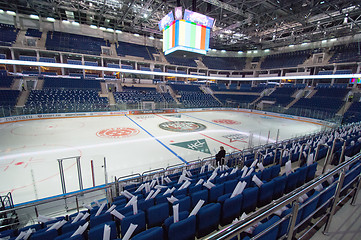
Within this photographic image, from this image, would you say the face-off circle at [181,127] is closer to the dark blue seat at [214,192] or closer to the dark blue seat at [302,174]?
the dark blue seat at [302,174]

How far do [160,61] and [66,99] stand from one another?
64.9 ft

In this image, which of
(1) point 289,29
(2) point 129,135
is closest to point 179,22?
(2) point 129,135

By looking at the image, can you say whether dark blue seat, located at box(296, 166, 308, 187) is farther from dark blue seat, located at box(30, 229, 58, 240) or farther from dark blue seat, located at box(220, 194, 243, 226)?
dark blue seat, located at box(30, 229, 58, 240)

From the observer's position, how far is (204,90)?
119ft

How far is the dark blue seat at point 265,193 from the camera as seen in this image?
3.12 m

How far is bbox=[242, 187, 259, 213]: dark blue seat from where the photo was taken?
113 inches

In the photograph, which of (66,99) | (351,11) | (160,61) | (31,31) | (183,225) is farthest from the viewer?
(160,61)

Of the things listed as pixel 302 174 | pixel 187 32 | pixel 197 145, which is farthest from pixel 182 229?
pixel 187 32

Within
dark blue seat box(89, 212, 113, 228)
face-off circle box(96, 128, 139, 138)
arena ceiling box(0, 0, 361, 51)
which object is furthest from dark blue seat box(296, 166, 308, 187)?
arena ceiling box(0, 0, 361, 51)

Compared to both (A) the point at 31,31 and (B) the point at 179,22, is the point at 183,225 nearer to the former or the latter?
(B) the point at 179,22

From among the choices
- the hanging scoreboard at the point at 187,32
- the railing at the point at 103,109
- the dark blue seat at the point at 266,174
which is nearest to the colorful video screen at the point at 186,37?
the hanging scoreboard at the point at 187,32

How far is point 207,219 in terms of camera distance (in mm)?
2492

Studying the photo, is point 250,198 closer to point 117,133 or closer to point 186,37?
point 117,133

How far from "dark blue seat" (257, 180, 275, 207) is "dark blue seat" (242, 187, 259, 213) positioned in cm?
15
